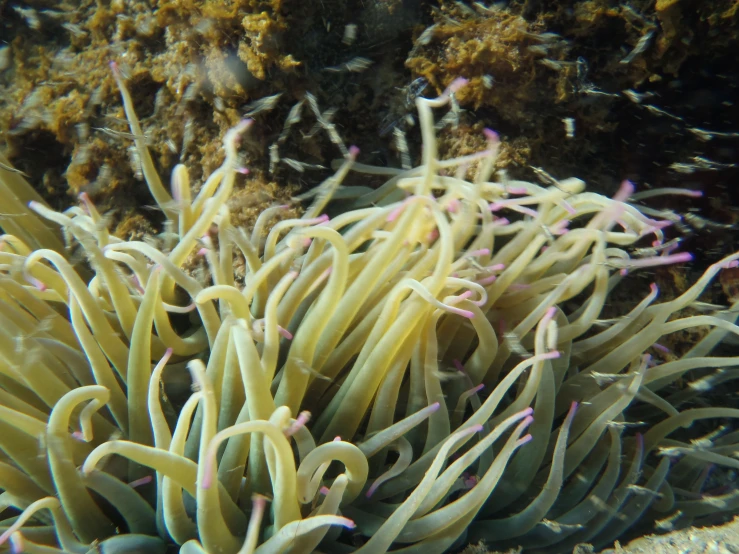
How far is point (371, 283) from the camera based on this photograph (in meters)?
1.30

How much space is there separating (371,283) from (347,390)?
0.30 metres

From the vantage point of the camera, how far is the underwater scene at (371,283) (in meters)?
1.19

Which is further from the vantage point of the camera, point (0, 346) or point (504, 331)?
point (504, 331)

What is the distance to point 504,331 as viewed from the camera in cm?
150

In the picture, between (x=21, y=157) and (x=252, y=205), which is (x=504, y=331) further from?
(x=21, y=157)

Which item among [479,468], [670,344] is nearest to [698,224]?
[670,344]

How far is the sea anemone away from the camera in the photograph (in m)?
1.13

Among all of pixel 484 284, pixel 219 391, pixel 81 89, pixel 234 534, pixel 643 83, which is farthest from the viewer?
pixel 81 89

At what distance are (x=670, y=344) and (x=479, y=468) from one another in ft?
3.36

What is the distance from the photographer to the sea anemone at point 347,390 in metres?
1.13

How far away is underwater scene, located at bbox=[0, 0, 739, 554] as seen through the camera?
1.19 meters

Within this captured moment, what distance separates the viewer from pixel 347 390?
1.34 m

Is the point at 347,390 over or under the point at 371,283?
under

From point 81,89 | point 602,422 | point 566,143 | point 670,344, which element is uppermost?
point 81,89
